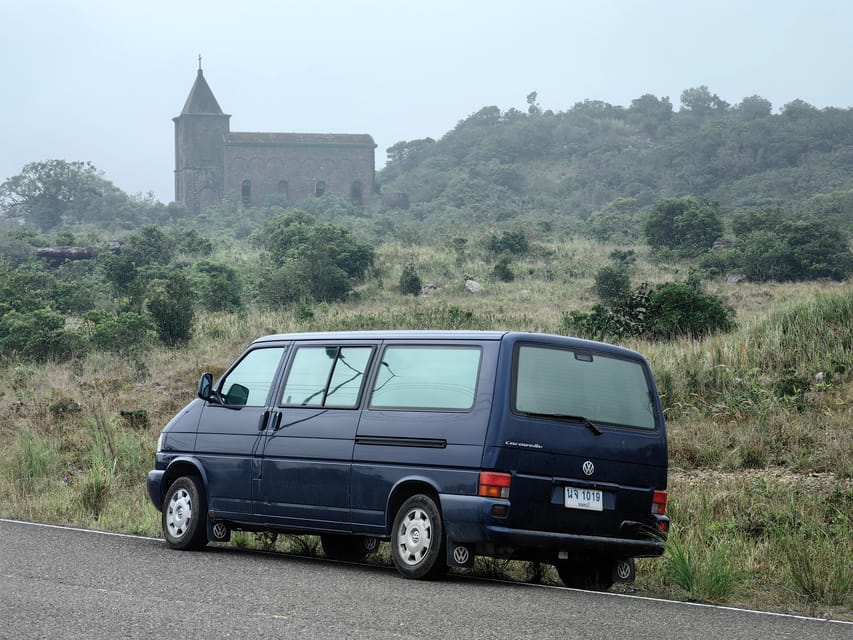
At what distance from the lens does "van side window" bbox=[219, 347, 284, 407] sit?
10.7m

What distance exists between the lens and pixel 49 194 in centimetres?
11562

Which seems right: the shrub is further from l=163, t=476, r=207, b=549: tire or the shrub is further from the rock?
l=163, t=476, r=207, b=549: tire

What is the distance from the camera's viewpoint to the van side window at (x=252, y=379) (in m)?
10.7

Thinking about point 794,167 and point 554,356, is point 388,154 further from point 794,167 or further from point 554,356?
point 554,356

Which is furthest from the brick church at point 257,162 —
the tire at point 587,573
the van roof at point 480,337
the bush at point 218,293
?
the tire at point 587,573

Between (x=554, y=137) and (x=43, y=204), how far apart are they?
5727 centimetres

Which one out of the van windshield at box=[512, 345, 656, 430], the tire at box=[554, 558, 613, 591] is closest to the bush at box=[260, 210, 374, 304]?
the tire at box=[554, 558, 613, 591]

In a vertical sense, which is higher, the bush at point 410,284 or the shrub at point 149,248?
the shrub at point 149,248

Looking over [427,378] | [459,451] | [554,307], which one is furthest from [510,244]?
[459,451]

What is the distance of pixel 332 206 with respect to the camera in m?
112

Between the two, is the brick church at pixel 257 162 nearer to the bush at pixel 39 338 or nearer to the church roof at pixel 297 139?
the church roof at pixel 297 139

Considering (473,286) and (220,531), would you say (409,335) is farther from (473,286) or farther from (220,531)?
(473,286)

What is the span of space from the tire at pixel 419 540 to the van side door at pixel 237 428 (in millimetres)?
1911

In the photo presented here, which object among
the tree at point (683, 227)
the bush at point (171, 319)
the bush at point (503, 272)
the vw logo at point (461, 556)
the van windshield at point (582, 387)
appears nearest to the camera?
the vw logo at point (461, 556)
